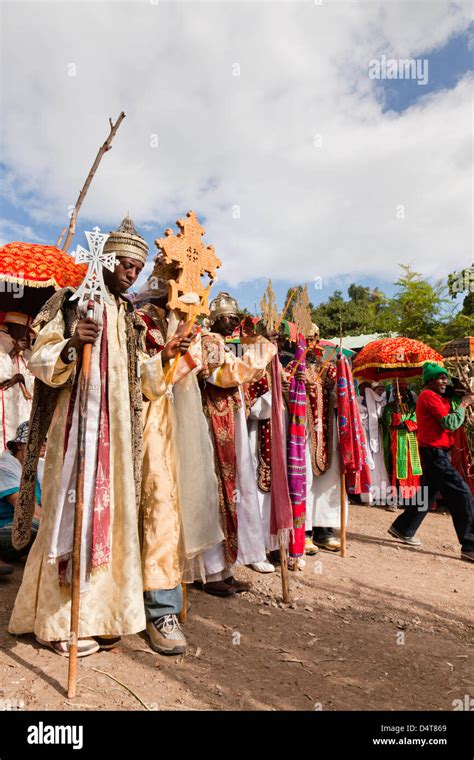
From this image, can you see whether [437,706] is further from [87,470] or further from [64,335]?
[64,335]

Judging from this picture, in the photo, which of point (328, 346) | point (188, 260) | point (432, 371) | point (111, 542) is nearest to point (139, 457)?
point (111, 542)

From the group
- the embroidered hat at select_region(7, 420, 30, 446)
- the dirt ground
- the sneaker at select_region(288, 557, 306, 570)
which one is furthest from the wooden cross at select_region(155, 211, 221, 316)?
the sneaker at select_region(288, 557, 306, 570)

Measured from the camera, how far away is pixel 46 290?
13.2 ft

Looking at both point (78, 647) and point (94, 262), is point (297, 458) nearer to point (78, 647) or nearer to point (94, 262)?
point (78, 647)

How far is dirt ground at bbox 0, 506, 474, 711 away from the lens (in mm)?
2436

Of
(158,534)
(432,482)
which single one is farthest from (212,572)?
(432,482)

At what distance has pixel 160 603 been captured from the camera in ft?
9.59

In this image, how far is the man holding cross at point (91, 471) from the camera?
2574 mm

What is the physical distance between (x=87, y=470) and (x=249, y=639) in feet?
5.08

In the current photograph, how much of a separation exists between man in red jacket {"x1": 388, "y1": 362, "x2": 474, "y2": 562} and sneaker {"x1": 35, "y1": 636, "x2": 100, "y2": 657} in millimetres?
4422

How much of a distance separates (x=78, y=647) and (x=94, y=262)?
196 cm

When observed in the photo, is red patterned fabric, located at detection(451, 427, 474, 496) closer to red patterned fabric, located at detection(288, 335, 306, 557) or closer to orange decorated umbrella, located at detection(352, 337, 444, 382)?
orange decorated umbrella, located at detection(352, 337, 444, 382)

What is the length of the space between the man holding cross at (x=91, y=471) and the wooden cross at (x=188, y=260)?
1.00 ft

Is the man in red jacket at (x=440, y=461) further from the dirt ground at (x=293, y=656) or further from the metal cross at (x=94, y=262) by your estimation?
the metal cross at (x=94, y=262)
